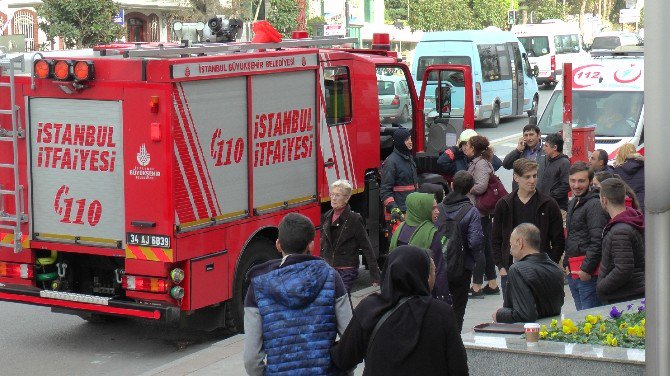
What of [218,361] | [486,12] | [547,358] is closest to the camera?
[547,358]

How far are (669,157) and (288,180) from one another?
23.2 ft

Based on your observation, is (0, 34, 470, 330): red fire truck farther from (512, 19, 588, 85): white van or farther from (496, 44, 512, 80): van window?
(512, 19, 588, 85): white van

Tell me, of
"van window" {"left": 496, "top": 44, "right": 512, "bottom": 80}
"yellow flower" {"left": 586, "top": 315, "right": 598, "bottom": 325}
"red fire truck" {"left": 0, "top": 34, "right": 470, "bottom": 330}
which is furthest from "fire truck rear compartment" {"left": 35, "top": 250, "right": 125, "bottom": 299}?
"van window" {"left": 496, "top": 44, "right": 512, "bottom": 80}

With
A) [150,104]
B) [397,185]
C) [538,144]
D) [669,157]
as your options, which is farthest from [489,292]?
[669,157]

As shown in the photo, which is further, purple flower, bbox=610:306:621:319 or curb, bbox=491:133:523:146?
curb, bbox=491:133:523:146

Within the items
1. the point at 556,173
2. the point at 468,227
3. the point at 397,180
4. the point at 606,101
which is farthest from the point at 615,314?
the point at 606,101

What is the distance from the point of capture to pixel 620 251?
7.75 metres

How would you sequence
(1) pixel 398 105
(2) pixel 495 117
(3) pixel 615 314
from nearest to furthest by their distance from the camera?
(3) pixel 615 314, (1) pixel 398 105, (2) pixel 495 117

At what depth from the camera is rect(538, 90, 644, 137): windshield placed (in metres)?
18.4

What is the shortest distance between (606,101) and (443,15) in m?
42.0

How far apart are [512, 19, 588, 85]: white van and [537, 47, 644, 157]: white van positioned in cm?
2736

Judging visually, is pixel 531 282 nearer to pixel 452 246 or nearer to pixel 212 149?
pixel 452 246

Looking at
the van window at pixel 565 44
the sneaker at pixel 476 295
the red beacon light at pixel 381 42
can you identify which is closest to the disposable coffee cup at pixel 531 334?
the sneaker at pixel 476 295

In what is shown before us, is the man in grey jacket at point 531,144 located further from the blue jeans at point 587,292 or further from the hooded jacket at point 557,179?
the blue jeans at point 587,292
